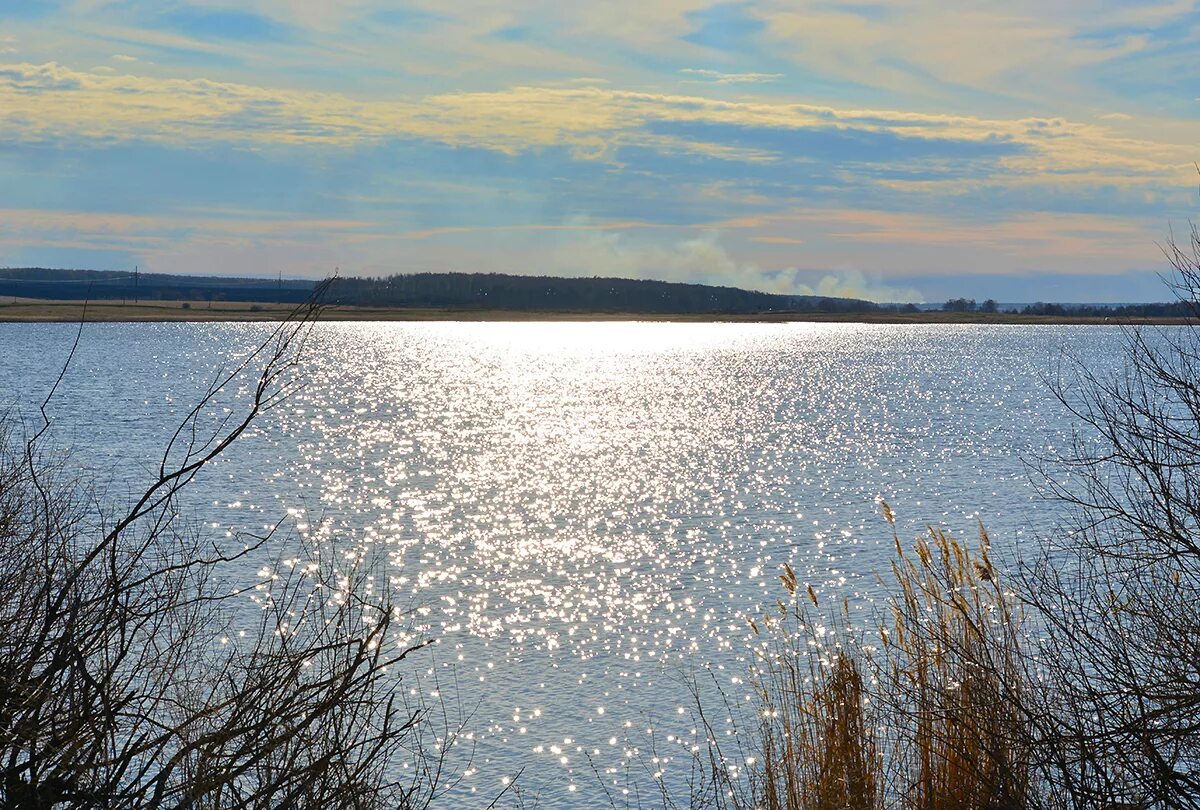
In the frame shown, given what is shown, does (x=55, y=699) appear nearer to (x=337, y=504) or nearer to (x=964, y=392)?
(x=337, y=504)

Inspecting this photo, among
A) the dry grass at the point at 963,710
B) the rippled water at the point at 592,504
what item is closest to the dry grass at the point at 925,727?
the dry grass at the point at 963,710

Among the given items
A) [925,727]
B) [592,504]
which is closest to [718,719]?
[925,727]

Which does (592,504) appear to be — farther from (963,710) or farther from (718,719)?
(963,710)

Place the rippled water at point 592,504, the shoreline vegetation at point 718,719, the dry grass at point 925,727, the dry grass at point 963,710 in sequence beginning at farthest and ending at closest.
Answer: the rippled water at point 592,504 → the dry grass at point 925,727 → the dry grass at point 963,710 → the shoreline vegetation at point 718,719

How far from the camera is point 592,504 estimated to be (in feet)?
134

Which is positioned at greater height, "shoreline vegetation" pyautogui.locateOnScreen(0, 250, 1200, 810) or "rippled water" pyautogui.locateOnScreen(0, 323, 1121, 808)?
"shoreline vegetation" pyautogui.locateOnScreen(0, 250, 1200, 810)

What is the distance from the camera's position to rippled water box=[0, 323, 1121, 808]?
65.2ft

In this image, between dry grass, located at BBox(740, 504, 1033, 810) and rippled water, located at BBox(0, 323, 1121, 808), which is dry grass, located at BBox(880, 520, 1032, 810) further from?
rippled water, located at BBox(0, 323, 1121, 808)

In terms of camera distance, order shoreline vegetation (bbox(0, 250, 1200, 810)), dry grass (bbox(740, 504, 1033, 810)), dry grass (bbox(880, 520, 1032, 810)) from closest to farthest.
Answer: shoreline vegetation (bbox(0, 250, 1200, 810))
dry grass (bbox(880, 520, 1032, 810))
dry grass (bbox(740, 504, 1033, 810))

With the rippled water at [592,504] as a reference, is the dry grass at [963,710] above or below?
above

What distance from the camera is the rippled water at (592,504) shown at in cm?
1986

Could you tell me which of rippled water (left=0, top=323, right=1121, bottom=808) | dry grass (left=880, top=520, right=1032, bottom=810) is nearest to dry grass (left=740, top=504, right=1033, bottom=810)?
dry grass (left=880, top=520, right=1032, bottom=810)

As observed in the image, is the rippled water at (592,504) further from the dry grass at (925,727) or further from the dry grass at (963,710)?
the dry grass at (963,710)

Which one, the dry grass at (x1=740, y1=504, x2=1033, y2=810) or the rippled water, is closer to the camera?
the dry grass at (x1=740, y1=504, x2=1033, y2=810)
